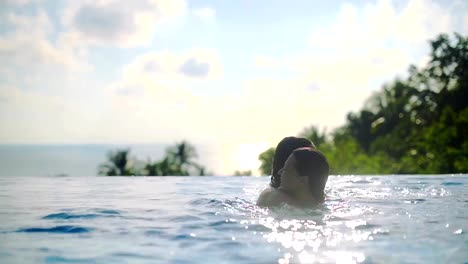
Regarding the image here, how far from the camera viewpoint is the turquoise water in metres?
4.25

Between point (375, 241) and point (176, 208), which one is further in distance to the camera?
point (176, 208)

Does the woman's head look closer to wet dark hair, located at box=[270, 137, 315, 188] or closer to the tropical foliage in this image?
wet dark hair, located at box=[270, 137, 315, 188]

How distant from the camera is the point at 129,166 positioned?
2742cm

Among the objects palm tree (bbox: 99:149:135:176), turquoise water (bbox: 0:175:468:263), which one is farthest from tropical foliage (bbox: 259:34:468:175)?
turquoise water (bbox: 0:175:468:263)

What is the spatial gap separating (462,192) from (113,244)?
25.7ft

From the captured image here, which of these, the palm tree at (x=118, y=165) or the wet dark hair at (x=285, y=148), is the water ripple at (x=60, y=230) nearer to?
the wet dark hair at (x=285, y=148)

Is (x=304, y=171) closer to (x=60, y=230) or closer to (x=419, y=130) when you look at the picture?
(x=60, y=230)

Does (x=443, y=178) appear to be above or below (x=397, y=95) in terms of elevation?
below

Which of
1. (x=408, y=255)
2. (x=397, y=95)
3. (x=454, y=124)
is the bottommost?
(x=408, y=255)

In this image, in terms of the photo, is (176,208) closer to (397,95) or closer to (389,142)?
(389,142)

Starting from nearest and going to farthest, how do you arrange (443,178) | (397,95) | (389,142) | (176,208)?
(176,208) → (443,178) → (389,142) → (397,95)

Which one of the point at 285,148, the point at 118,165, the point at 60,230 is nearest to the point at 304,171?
the point at 285,148

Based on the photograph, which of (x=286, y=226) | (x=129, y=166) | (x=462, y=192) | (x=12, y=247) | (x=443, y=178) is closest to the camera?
(x=12, y=247)

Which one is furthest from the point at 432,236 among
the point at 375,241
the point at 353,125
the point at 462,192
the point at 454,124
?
the point at 353,125
